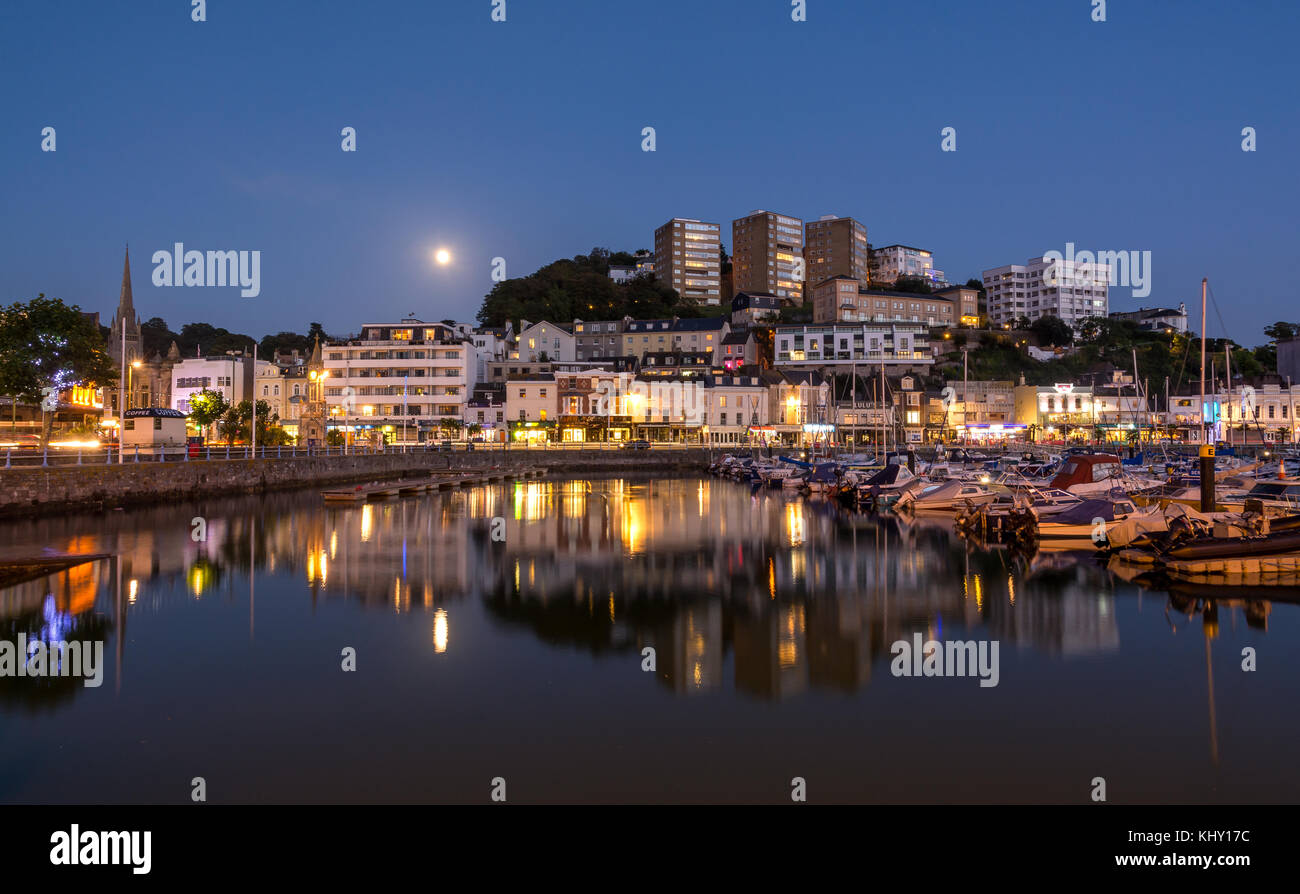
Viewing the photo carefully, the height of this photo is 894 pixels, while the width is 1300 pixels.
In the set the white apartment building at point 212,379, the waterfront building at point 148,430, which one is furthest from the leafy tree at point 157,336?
the waterfront building at point 148,430

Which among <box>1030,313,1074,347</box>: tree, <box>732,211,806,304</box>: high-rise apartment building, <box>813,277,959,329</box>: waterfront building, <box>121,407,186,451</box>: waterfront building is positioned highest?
<box>732,211,806,304</box>: high-rise apartment building

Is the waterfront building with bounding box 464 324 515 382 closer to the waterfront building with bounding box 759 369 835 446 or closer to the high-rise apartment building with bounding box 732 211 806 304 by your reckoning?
the waterfront building with bounding box 759 369 835 446

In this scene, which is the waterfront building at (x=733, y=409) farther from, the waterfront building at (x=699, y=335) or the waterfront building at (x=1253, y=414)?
the waterfront building at (x=1253, y=414)

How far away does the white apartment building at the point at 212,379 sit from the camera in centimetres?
9188

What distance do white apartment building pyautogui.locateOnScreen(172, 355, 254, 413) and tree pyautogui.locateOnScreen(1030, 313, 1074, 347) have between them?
118 metres

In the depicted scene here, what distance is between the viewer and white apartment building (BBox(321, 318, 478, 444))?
9088 cm

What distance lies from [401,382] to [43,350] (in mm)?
51595

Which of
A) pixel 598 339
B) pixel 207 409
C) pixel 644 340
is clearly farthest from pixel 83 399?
pixel 644 340

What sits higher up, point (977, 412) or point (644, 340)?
point (644, 340)

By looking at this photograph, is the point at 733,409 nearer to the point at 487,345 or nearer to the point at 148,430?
the point at 487,345

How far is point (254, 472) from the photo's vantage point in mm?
44719


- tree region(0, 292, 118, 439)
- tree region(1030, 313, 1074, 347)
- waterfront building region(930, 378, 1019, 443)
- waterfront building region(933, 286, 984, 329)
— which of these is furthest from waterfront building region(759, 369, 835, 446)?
tree region(0, 292, 118, 439)

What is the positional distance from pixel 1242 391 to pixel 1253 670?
95.8m
